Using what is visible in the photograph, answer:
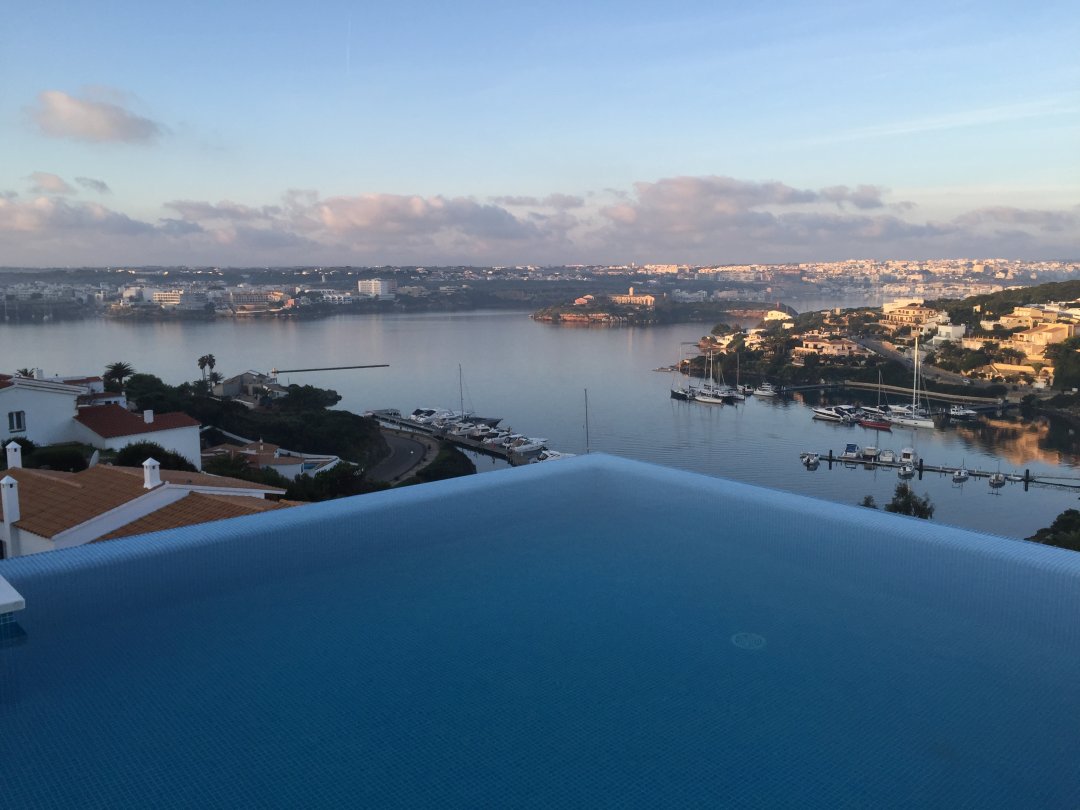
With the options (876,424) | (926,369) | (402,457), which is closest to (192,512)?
(402,457)

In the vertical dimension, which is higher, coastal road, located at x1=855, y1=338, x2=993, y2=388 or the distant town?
the distant town

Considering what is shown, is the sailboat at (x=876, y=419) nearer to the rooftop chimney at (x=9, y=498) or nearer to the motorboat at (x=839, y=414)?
the motorboat at (x=839, y=414)

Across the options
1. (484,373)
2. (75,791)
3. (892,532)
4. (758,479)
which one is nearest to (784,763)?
(75,791)

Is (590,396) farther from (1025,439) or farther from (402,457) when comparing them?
(1025,439)

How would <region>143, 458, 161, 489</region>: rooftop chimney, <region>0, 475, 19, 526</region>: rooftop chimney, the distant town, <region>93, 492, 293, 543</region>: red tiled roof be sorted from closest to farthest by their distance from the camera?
<region>0, 475, 19, 526</region>: rooftop chimney
<region>93, 492, 293, 543</region>: red tiled roof
<region>143, 458, 161, 489</region>: rooftop chimney
the distant town

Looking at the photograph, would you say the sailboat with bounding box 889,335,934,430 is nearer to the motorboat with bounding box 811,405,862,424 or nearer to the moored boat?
the motorboat with bounding box 811,405,862,424

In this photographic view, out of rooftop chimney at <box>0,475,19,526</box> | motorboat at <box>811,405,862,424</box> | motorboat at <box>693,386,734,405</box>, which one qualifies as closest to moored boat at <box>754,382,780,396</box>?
motorboat at <box>693,386,734,405</box>

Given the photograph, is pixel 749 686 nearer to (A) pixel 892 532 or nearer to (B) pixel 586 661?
(B) pixel 586 661
